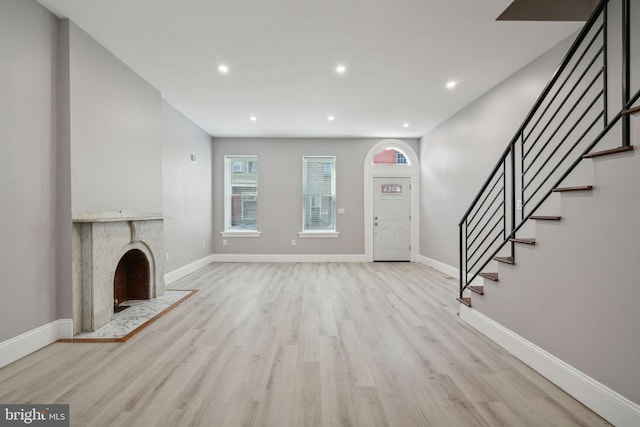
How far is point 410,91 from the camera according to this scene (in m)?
4.12

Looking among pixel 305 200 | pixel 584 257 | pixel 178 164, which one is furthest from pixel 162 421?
pixel 305 200

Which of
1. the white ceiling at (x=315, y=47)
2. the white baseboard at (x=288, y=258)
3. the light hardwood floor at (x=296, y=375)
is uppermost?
the white ceiling at (x=315, y=47)

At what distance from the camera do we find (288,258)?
264 inches

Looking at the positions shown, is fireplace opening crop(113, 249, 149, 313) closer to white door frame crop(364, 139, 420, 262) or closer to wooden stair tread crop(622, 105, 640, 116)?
white door frame crop(364, 139, 420, 262)

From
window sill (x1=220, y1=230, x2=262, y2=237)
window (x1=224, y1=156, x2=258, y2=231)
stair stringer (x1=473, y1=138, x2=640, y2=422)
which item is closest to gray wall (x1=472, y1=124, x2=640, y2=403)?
stair stringer (x1=473, y1=138, x2=640, y2=422)

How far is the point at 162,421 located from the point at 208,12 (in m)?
3.07

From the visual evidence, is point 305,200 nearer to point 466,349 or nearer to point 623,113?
point 466,349

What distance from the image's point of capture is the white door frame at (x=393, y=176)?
21.9 ft

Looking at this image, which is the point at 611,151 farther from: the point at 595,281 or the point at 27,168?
the point at 27,168

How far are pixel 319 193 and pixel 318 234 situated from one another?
0.99 metres

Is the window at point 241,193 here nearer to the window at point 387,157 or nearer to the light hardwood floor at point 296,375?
the window at point 387,157

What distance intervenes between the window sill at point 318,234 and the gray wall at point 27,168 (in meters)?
4.59

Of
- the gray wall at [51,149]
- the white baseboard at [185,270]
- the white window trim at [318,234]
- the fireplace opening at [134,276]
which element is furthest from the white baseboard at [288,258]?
the gray wall at [51,149]

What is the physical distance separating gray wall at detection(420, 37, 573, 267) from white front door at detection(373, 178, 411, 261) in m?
0.39
